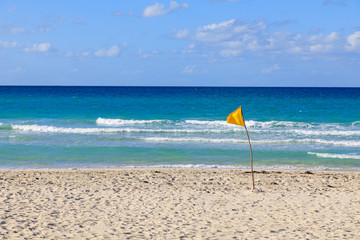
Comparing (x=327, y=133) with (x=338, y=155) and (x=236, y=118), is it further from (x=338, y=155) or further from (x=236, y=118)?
(x=236, y=118)

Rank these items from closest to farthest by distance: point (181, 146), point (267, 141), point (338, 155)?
1. point (338, 155)
2. point (181, 146)
3. point (267, 141)

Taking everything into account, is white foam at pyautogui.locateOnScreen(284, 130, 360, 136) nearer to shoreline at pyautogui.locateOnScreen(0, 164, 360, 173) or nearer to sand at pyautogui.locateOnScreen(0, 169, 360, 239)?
shoreline at pyautogui.locateOnScreen(0, 164, 360, 173)

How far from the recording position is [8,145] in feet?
61.1

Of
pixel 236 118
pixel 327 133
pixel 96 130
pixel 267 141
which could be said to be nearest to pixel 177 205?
pixel 236 118

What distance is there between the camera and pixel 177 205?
9.18m

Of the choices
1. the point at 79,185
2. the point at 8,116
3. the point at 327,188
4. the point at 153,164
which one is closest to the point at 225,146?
the point at 153,164

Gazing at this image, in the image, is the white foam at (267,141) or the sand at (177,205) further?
the white foam at (267,141)

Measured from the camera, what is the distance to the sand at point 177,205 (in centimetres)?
734

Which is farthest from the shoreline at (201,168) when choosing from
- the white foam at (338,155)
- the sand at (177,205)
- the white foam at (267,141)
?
the white foam at (267,141)

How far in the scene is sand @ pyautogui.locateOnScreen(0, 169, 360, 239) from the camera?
7.34 metres

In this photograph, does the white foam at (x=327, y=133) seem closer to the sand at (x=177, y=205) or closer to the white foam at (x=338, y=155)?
the white foam at (x=338, y=155)

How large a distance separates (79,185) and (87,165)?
3809 millimetres

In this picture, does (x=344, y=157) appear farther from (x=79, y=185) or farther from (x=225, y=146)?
(x=79, y=185)

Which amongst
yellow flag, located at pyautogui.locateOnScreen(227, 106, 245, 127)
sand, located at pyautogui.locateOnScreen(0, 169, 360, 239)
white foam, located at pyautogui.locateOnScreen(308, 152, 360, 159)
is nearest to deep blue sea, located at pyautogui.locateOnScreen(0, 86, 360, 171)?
white foam, located at pyautogui.locateOnScreen(308, 152, 360, 159)
